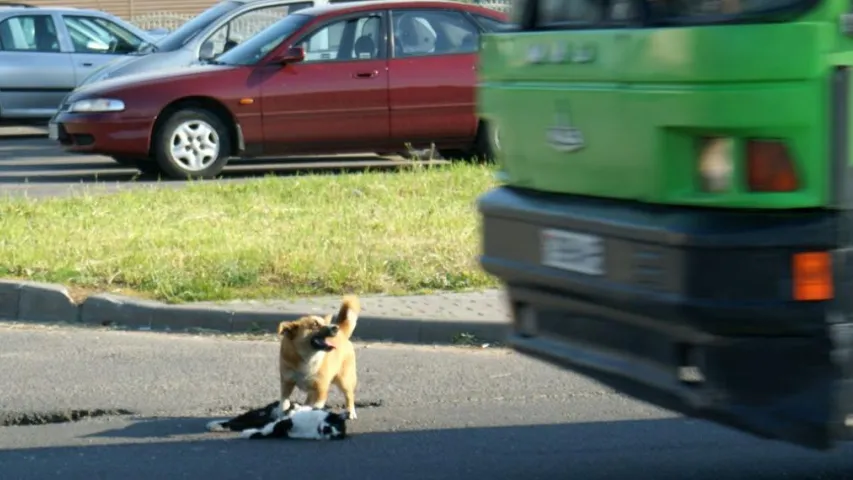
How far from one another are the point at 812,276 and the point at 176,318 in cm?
487

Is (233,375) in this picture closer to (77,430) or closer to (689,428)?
(77,430)

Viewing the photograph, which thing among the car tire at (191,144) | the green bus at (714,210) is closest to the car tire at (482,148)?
the car tire at (191,144)

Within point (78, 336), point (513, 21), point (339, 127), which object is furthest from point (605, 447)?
point (339, 127)

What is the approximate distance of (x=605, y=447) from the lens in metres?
6.00

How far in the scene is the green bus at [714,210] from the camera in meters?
4.16

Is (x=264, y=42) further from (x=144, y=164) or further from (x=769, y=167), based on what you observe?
(x=769, y=167)

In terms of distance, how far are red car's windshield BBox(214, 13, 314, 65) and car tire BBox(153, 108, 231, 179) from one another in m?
0.62

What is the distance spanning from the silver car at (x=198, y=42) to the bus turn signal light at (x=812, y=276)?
481 inches

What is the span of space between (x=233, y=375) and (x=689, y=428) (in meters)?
2.28

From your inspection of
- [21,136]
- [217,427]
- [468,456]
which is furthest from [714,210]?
[21,136]

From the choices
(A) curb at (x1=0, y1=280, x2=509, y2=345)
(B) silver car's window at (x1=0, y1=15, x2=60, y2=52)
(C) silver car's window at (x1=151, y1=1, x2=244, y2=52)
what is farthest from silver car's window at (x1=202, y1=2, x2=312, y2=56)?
(A) curb at (x1=0, y1=280, x2=509, y2=345)

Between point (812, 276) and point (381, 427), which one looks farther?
point (381, 427)

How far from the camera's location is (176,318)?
27.5ft

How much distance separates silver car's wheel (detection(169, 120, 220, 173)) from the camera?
14.1 m
